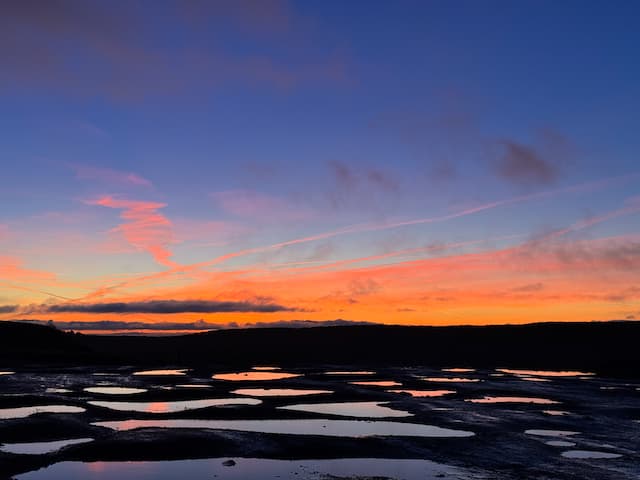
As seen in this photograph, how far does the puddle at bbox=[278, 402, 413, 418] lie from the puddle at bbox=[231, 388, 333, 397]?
4204 mm

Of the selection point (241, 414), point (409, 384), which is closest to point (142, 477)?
point (241, 414)

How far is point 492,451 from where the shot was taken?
16.8 m

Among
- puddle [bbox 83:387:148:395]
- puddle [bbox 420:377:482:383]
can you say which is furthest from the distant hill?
puddle [bbox 83:387:148:395]

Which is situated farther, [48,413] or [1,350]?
[1,350]

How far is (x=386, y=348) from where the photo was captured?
98.9 m

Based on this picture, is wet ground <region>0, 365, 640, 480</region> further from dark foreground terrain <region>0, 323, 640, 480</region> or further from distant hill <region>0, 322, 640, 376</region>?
distant hill <region>0, 322, 640, 376</region>

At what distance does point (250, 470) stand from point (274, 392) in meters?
17.4

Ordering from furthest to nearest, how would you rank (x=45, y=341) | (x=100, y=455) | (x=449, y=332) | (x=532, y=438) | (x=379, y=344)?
(x=449, y=332) → (x=379, y=344) → (x=45, y=341) → (x=532, y=438) → (x=100, y=455)

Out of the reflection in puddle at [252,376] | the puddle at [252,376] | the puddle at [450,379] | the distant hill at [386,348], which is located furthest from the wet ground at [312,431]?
the distant hill at [386,348]

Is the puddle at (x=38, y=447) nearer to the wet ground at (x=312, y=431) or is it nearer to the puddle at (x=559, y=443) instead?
the wet ground at (x=312, y=431)

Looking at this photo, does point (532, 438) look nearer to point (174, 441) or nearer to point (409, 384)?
point (174, 441)

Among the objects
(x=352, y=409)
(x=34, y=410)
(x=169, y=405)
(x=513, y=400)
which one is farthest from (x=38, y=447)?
(x=513, y=400)

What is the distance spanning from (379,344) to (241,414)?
281ft

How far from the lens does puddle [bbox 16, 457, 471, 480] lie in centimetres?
1380
